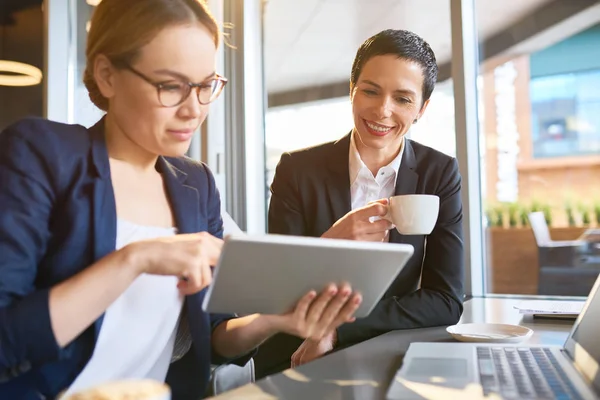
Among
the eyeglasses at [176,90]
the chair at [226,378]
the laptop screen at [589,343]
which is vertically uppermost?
the eyeglasses at [176,90]

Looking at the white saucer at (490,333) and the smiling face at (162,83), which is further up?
the smiling face at (162,83)

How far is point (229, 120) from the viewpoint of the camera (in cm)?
347

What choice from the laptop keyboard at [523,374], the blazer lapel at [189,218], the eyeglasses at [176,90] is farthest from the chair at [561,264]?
the eyeglasses at [176,90]

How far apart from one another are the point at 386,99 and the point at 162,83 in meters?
0.82

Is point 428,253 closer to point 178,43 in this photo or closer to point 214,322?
point 214,322

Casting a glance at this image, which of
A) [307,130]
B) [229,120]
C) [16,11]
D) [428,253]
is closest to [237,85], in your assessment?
[229,120]

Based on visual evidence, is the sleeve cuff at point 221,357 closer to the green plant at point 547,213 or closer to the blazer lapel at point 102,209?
the blazer lapel at point 102,209

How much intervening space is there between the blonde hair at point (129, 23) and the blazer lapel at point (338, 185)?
0.74 m

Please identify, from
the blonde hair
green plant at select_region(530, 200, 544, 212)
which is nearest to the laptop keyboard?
the blonde hair

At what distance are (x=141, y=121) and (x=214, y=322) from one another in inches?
20.9

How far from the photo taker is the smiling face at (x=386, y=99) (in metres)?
1.73

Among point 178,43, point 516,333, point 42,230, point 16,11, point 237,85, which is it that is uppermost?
point 16,11

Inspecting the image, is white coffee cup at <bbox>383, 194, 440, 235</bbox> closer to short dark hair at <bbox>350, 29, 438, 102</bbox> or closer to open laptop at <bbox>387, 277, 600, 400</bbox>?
open laptop at <bbox>387, 277, 600, 400</bbox>

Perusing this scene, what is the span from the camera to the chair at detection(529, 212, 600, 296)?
2.96 m
